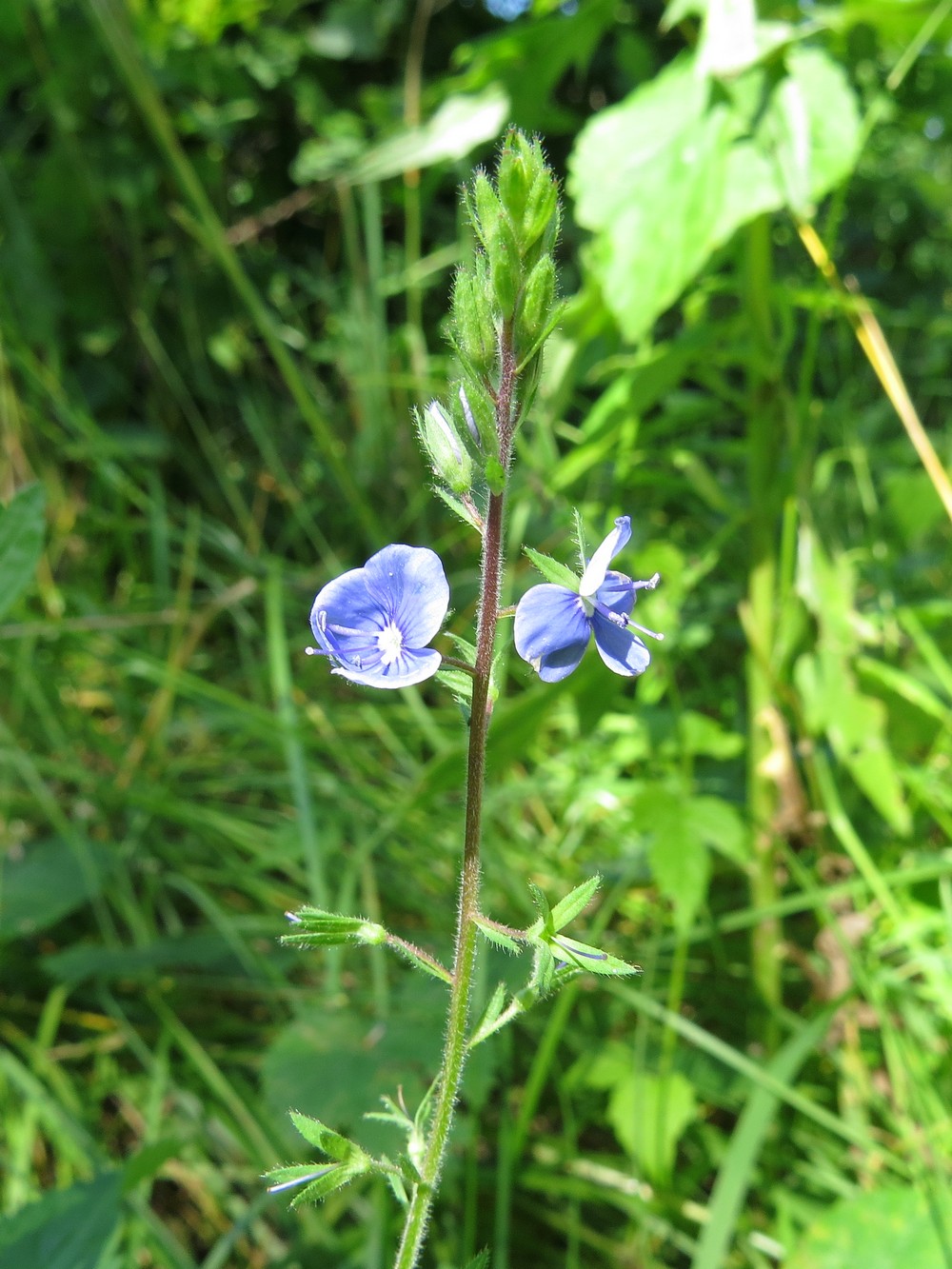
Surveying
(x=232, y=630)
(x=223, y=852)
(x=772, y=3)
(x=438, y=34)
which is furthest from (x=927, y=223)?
(x=223, y=852)

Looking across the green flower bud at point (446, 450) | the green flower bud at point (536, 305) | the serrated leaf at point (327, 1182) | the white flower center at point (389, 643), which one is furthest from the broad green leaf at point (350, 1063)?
the green flower bud at point (536, 305)

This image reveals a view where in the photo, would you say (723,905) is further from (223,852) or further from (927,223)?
(927,223)

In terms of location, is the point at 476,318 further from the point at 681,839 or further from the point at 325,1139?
the point at 681,839

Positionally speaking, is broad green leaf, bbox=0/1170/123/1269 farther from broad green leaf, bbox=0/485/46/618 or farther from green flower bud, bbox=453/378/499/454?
green flower bud, bbox=453/378/499/454

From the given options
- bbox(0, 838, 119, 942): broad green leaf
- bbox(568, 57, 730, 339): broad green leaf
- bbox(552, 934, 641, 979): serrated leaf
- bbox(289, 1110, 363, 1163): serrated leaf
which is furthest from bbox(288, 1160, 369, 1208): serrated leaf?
bbox(0, 838, 119, 942): broad green leaf

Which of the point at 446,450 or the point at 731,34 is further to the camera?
the point at 731,34

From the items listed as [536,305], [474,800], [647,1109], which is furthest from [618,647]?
[647,1109]
